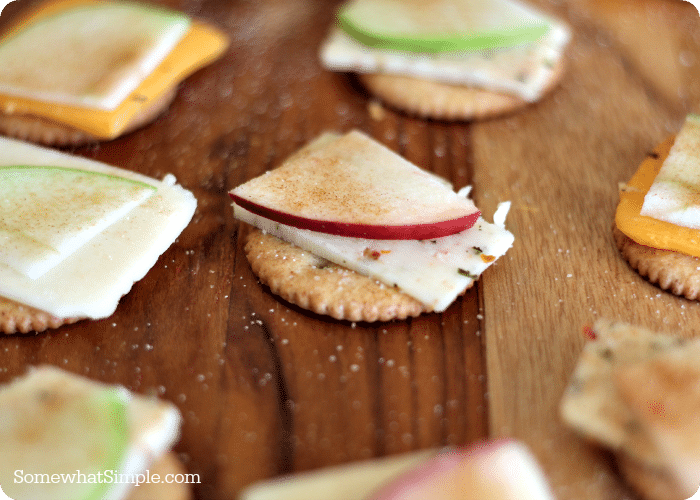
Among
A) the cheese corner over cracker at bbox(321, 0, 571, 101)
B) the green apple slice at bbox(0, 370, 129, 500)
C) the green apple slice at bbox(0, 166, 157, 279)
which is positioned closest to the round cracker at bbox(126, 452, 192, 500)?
the green apple slice at bbox(0, 370, 129, 500)

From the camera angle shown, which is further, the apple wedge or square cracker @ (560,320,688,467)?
square cracker @ (560,320,688,467)

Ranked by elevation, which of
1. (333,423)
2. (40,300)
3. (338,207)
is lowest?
(333,423)

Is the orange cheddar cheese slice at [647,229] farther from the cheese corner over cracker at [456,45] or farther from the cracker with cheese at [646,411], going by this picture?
the cheese corner over cracker at [456,45]

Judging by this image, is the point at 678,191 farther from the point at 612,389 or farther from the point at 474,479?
the point at 474,479

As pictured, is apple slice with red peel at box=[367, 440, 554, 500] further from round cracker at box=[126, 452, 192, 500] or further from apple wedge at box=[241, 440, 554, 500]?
round cracker at box=[126, 452, 192, 500]

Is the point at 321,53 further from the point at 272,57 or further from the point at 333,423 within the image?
the point at 333,423

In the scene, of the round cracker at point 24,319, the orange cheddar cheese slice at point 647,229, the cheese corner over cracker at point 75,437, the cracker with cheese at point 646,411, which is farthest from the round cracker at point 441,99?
the cheese corner over cracker at point 75,437

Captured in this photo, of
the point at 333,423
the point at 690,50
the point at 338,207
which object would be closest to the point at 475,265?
the point at 338,207
